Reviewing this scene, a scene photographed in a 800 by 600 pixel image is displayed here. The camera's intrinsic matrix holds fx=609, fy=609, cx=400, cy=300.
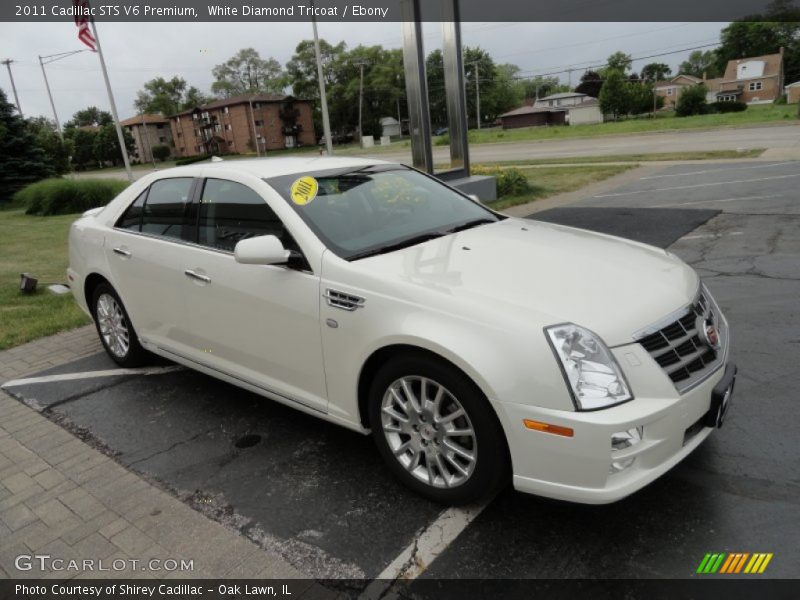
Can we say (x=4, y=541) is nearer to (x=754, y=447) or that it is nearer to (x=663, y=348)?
(x=663, y=348)

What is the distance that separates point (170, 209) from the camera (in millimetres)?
4242

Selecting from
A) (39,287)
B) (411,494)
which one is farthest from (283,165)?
(39,287)

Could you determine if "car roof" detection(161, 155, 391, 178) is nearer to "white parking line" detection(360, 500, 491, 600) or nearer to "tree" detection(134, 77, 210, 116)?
"white parking line" detection(360, 500, 491, 600)

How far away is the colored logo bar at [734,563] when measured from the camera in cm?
237

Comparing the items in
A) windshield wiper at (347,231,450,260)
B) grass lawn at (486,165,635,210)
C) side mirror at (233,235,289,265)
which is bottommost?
grass lawn at (486,165,635,210)

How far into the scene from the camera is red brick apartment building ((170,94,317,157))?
76.1 m

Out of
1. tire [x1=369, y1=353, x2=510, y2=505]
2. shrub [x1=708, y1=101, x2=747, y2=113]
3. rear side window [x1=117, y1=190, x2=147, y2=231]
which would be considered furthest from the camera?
shrub [x1=708, y1=101, x2=747, y2=113]

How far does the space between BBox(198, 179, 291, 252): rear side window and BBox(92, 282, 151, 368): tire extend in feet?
4.25

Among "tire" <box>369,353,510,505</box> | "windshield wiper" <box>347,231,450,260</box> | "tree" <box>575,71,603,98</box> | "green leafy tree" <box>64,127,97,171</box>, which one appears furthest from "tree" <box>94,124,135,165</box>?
"tire" <box>369,353,510,505</box>

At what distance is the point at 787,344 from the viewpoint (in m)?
4.41

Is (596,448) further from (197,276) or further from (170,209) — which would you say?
(170,209)

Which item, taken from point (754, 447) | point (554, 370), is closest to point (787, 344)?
point (754, 447)

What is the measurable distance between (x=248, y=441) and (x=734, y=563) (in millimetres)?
2605

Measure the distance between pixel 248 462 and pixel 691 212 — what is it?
9.02 meters
